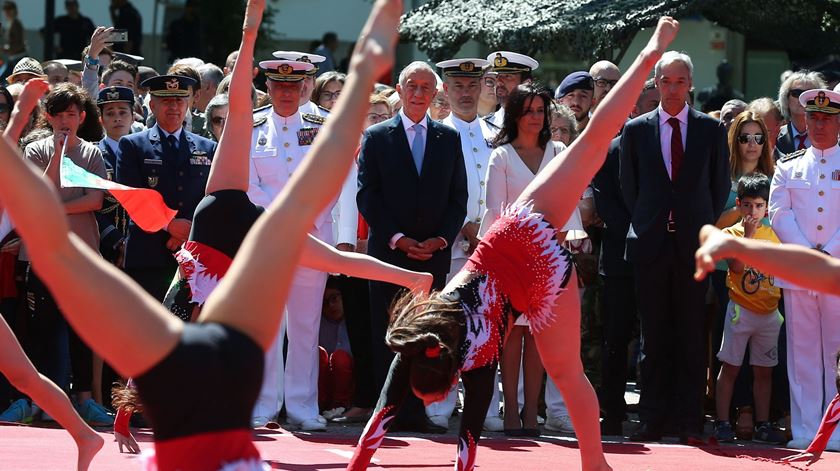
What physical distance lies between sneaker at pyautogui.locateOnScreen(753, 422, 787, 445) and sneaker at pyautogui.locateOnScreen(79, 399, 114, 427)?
4307mm

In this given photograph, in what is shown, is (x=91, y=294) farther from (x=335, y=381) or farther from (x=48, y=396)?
(x=335, y=381)

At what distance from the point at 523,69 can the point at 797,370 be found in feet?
9.98

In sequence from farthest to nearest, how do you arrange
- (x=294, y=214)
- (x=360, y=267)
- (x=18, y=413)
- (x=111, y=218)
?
(x=111, y=218), (x=18, y=413), (x=360, y=267), (x=294, y=214)

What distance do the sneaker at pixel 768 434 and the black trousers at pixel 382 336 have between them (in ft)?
7.40

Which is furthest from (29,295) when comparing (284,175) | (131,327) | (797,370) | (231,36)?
(231,36)

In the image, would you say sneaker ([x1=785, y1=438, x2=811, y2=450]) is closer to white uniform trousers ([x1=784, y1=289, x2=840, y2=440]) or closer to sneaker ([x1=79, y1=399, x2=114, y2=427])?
white uniform trousers ([x1=784, y1=289, x2=840, y2=440])

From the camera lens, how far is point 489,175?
8.54 m

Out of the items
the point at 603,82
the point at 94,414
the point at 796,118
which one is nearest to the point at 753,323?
the point at 796,118

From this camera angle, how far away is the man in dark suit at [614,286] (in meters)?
8.74

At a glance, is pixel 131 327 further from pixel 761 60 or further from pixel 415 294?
pixel 761 60

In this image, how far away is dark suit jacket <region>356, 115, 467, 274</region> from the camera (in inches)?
332

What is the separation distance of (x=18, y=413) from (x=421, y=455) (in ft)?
9.50

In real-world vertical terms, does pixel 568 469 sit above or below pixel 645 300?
below

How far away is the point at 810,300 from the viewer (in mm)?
8391
